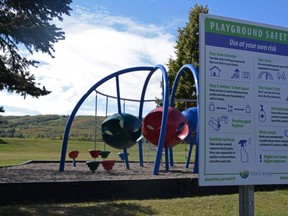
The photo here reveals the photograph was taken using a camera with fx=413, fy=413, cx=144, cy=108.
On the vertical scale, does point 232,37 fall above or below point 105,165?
above

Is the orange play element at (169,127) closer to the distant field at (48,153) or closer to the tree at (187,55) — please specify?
the distant field at (48,153)

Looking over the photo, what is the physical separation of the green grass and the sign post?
307 centimetres

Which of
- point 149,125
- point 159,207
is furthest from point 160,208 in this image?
point 149,125

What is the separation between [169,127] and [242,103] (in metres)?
8.47

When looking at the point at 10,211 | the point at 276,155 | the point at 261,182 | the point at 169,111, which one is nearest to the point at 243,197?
the point at 261,182

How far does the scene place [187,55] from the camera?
97.0ft

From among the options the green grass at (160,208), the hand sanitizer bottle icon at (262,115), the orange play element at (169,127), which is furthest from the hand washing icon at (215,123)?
the orange play element at (169,127)

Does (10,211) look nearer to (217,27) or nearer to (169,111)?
(217,27)

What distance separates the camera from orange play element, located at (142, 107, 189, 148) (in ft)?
43.1

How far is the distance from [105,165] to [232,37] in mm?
9772

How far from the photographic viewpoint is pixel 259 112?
4.76 meters

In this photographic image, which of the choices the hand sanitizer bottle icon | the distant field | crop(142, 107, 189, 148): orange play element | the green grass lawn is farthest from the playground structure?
the hand sanitizer bottle icon

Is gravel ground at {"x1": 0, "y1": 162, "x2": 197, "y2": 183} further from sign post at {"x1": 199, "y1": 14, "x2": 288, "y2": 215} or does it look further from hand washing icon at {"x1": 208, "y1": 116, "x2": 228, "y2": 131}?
hand washing icon at {"x1": 208, "y1": 116, "x2": 228, "y2": 131}

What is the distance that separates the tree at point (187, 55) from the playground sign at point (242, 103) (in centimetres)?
2298
